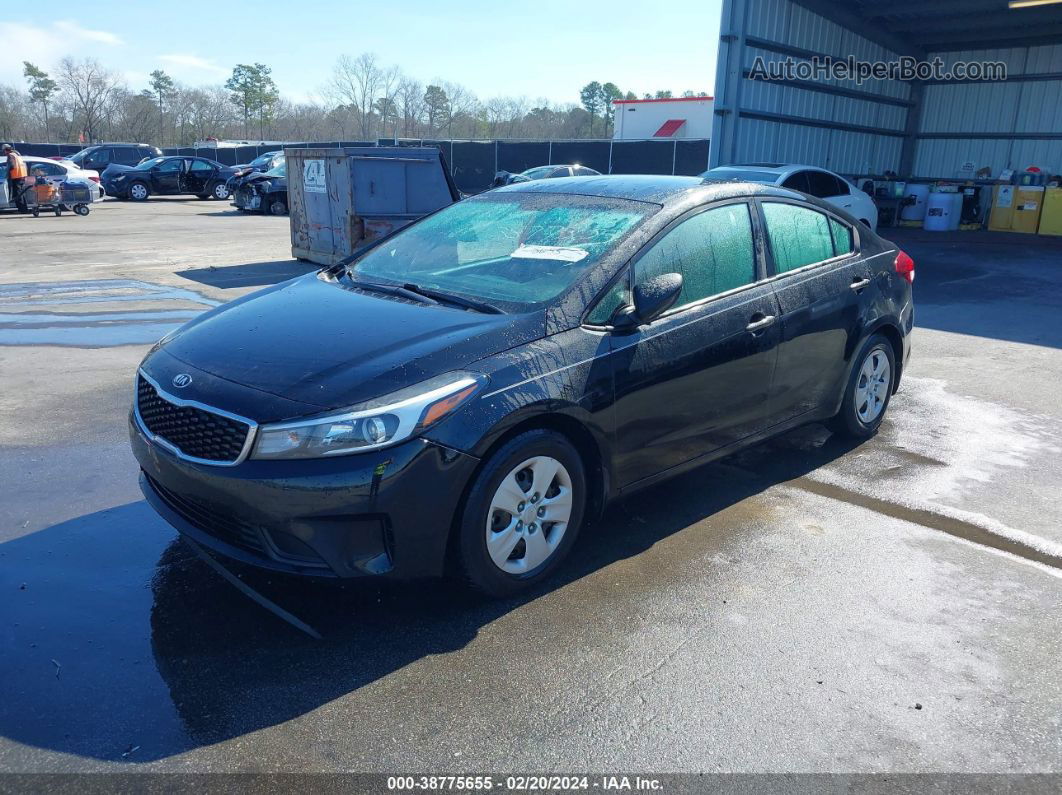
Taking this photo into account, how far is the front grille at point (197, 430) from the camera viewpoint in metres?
3.15

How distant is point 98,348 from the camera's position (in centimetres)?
785

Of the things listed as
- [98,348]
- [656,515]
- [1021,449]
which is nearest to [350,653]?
[656,515]

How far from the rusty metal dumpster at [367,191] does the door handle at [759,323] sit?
797cm

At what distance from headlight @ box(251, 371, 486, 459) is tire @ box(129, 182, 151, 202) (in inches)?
1171

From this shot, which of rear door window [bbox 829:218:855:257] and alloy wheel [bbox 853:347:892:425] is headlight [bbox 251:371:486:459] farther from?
alloy wheel [bbox 853:347:892:425]

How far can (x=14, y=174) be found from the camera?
2152 cm

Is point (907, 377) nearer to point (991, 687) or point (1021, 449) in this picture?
point (1021, 449)

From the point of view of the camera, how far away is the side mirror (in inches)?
148

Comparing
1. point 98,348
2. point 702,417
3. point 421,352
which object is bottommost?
point 98,348

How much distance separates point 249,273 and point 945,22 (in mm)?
17977

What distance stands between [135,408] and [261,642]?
4.06 feet

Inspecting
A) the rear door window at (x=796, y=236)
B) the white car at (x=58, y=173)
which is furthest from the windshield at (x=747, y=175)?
the white car at (x=58, y=173)

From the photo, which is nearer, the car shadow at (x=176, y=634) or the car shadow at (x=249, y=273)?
the car shadow at (x=176, y=634)

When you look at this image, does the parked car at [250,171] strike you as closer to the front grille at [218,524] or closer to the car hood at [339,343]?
the car hood at [339,343]
